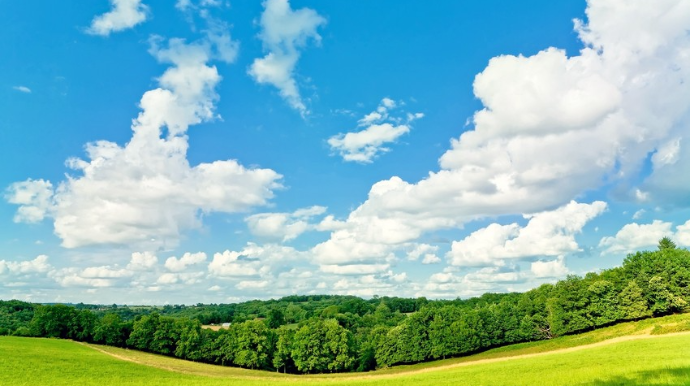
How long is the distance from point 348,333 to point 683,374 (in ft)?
329

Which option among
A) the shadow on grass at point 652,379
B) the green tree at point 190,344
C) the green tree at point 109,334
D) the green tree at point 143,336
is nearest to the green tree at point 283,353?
the green tree at point 190,344

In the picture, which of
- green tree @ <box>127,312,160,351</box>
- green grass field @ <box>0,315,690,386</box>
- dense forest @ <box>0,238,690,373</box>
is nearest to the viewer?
green grass field @ <box>0,315,690,386</box>

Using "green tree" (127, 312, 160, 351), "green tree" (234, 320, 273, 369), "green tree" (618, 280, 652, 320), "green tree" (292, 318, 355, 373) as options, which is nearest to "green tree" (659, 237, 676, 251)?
"green tree" (618, 280, 652, 320)

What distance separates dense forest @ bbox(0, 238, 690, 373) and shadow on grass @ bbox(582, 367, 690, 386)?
8868 centimetres

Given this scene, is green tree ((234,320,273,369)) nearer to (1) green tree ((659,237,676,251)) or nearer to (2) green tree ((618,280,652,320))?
(2) green tree ((618,280,652,320))

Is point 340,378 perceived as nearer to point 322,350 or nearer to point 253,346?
point 322,350

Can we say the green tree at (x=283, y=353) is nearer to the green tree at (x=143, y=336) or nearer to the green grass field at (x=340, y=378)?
the green grass field at (x=340, y=378)

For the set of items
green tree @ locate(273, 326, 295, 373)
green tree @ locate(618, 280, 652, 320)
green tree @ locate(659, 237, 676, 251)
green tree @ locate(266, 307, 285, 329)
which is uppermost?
green tree @ locate(659, 237, 676, 251)

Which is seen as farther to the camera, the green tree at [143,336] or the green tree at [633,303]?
the green tree at [143,336]

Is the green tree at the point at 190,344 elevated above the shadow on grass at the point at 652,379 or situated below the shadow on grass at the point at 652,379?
below

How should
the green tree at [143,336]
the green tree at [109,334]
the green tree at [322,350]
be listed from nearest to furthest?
the green tree at [322,350]
the green tree at [143,336]
the green tree at [109,334]

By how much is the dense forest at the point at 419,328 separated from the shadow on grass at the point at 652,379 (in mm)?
88679

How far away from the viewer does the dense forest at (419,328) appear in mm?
98688

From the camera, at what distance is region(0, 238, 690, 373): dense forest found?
9869 cm
